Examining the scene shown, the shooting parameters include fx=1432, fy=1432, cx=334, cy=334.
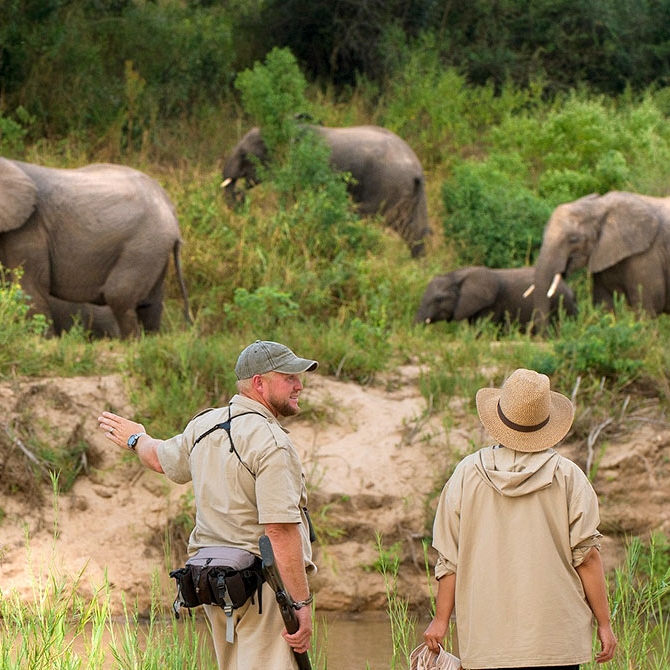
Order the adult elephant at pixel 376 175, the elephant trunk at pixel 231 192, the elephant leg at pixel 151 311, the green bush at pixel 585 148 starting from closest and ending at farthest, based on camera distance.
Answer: the elephant leg at pixel 151 311 → the elephant trunk at pixel 231 192 → the adult elephant at pixel 376 175 → the green bush at pixel 585 148

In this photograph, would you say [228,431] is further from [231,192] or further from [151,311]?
[231,192]

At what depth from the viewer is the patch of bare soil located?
8820 millimetres

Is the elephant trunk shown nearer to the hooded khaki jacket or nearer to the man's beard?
the man's beard

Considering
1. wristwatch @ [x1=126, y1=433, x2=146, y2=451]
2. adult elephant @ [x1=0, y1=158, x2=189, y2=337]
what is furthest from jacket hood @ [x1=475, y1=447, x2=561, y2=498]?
adult elephant @ [x1=0, y1=158, x2=189, y2=337]

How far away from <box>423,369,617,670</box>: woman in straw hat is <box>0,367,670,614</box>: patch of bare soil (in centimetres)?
442

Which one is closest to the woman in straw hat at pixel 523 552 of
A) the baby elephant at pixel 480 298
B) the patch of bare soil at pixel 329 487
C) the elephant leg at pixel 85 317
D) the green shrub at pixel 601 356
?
the patch of bare soil at pixel 329 487

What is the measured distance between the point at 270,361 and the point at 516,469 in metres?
0.89

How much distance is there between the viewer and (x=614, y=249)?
41.7 feet

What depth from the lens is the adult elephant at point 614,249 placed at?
1267cm

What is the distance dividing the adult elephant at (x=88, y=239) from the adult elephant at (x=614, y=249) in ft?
11.2

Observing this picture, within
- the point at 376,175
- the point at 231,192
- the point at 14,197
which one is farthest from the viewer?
the point at 376,175

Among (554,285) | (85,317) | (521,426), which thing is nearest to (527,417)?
(521,426)

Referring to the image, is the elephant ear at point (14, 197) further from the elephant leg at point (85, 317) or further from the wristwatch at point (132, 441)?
the wristwatch at point (132, 441)

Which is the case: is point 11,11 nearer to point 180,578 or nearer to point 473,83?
point 473,83
